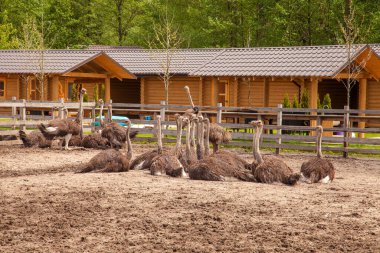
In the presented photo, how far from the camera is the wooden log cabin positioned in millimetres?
28000

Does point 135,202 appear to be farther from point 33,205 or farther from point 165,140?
point 165,140

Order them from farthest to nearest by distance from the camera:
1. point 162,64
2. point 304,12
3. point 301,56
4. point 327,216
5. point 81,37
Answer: point 81,37 → point 304,12 → point 162,64 → point 301,56 → point 327,216

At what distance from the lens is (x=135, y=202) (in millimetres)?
9930

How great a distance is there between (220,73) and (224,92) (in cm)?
332

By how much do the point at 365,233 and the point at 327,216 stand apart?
0.97m

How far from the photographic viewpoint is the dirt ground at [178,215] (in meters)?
7.57

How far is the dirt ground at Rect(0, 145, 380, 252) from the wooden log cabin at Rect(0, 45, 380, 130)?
50.3ft

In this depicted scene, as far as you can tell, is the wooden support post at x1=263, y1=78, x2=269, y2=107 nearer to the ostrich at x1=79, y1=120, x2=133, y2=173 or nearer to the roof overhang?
the roof overhang

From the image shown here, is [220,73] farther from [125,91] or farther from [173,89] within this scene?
[125,91]

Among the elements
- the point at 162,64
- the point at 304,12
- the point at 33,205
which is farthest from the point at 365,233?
the point at 304,12

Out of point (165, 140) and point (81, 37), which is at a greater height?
point (81, 37)

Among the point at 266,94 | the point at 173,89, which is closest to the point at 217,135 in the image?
the point at 266,94

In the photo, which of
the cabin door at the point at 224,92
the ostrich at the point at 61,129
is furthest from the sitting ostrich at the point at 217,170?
the cabin door at the point at 224,92

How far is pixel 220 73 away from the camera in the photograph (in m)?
30.7
